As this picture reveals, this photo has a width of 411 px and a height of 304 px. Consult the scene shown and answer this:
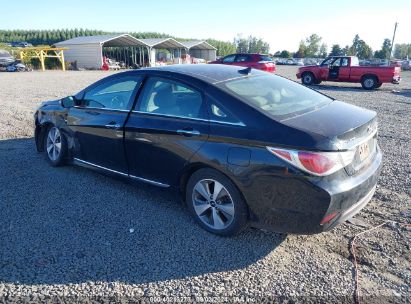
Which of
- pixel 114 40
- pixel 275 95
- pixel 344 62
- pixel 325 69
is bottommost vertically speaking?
pixel 325 69

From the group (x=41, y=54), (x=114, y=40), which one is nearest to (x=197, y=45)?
(x=114, y=40)

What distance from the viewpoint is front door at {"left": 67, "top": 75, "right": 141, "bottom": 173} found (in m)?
4.17

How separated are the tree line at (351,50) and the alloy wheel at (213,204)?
6239 centimetres

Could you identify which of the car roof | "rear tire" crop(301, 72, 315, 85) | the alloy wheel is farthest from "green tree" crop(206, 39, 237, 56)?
the alloy wheel

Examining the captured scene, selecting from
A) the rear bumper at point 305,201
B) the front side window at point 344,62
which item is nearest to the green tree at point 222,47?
the front side window at point 344,62

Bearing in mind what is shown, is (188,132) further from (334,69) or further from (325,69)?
(325,69)

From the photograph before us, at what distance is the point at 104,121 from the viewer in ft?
14.2

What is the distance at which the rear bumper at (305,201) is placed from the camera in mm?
2807

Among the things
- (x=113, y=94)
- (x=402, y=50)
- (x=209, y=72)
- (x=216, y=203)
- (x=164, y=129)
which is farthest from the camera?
(x=402, y=50)

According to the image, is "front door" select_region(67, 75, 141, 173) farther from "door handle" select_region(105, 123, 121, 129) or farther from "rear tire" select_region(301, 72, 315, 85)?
"rear tire" select_region(301, 72, 315, 85)

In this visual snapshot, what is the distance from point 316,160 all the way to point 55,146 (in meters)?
3.99

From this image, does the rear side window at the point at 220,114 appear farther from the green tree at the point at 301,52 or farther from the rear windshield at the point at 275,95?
the green tree at the point at 301,52

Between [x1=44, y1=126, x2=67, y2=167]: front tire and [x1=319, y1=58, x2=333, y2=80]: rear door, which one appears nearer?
[x1=44, y1=126, x2=67, y2=167]: front tire

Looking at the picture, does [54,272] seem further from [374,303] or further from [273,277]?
[374,303]
